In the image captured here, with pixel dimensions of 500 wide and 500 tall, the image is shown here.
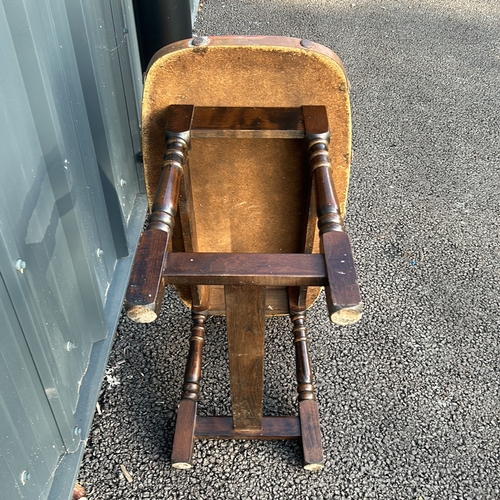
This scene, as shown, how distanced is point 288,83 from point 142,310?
26.8 inches

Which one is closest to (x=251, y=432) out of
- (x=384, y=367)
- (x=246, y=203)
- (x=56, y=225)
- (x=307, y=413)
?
(x=307, y=413)

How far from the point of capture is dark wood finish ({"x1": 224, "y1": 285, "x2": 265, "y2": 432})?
1.20 meters

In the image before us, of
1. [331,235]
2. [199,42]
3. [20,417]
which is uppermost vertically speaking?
[199,42]

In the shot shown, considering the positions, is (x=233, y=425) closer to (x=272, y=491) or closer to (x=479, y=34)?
(x=272, y=491)

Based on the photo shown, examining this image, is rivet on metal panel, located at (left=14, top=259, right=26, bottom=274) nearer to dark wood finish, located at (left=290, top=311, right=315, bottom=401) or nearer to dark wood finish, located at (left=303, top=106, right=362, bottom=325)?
dark wood finish, located at (left=303, top=106, right=362, bottom=325)

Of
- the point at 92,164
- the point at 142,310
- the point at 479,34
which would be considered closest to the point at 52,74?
the point at 92,164

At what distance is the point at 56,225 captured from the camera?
144 centimetres

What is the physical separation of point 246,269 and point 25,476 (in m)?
0.77

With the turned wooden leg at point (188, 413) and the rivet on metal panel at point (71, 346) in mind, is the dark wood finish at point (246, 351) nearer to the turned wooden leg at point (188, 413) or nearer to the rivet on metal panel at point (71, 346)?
the turned wooden leg at point (188, 413)

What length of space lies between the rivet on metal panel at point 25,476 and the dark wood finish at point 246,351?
53cm

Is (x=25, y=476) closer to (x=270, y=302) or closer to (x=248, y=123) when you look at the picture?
(x=270, y=302)

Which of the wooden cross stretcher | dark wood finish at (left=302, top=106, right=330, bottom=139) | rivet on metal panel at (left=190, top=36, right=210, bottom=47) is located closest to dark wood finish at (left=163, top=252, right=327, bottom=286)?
the wooden cross stretcher

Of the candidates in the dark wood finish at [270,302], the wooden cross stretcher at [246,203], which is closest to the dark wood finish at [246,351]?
the wooden cross stretcher at [246,203]

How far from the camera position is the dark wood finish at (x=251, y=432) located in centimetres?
158
